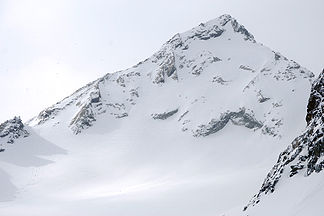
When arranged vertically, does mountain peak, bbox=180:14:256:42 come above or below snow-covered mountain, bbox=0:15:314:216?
above

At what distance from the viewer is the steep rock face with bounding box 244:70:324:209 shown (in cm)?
1662

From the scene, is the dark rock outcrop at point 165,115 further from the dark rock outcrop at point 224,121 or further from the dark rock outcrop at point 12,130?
the dark rock outcrop at point 12,130

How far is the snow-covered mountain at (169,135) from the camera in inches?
1982

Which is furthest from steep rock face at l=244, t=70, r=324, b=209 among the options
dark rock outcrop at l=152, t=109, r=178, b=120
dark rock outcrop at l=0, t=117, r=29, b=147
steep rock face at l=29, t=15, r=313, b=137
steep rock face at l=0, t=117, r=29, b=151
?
dark rock outcrop at l=0, t=117, r=29, b=147

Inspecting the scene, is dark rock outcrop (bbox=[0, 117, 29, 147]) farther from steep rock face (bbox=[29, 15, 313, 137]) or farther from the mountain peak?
the mountain peak

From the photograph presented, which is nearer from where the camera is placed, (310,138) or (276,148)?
(310,138)

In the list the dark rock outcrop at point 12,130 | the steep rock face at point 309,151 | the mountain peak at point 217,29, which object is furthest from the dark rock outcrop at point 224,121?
the steep rock face at point 309,151

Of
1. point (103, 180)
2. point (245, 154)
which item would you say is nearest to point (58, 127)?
point (103, 180)

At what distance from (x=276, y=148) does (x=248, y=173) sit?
41.2 feet

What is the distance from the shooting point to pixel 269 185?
19578mm

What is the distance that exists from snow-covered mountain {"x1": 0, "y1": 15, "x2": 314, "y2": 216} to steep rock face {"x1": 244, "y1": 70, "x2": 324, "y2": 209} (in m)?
20.0

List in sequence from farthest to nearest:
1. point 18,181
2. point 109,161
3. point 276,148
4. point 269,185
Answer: point 109,161, point 18,181, point 276,148, point 269,185

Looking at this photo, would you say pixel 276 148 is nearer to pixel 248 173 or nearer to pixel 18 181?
pixel 248 173

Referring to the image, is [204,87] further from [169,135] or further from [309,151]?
[309,151]
